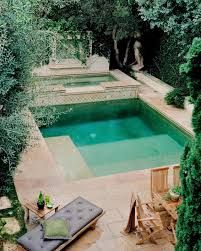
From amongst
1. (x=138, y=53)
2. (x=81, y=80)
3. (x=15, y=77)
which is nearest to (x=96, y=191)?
(x=15, y=77)

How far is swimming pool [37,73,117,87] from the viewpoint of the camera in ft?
52.4

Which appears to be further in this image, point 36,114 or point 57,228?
point 36,114

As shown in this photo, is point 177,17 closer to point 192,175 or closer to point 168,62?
point 168,62

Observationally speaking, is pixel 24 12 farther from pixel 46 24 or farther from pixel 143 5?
pixel 46 24

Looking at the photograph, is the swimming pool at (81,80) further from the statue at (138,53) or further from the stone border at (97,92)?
the statue at (138,53)

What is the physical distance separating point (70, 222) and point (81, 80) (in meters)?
10.7

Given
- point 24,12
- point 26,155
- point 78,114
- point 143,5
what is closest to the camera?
point 24,12

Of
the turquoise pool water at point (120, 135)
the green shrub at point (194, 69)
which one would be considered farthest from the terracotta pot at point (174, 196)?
the turquoise pool water at point (120, 135)

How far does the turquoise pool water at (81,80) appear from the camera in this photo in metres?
16.0

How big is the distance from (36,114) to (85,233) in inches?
111

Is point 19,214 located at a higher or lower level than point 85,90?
lower

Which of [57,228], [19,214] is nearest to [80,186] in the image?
[19,214]

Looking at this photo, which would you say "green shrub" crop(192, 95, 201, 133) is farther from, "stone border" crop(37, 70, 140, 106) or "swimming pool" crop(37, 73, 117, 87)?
"swimming pool" crop(37, 73, 117, 87)

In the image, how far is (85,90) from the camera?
1470cm
